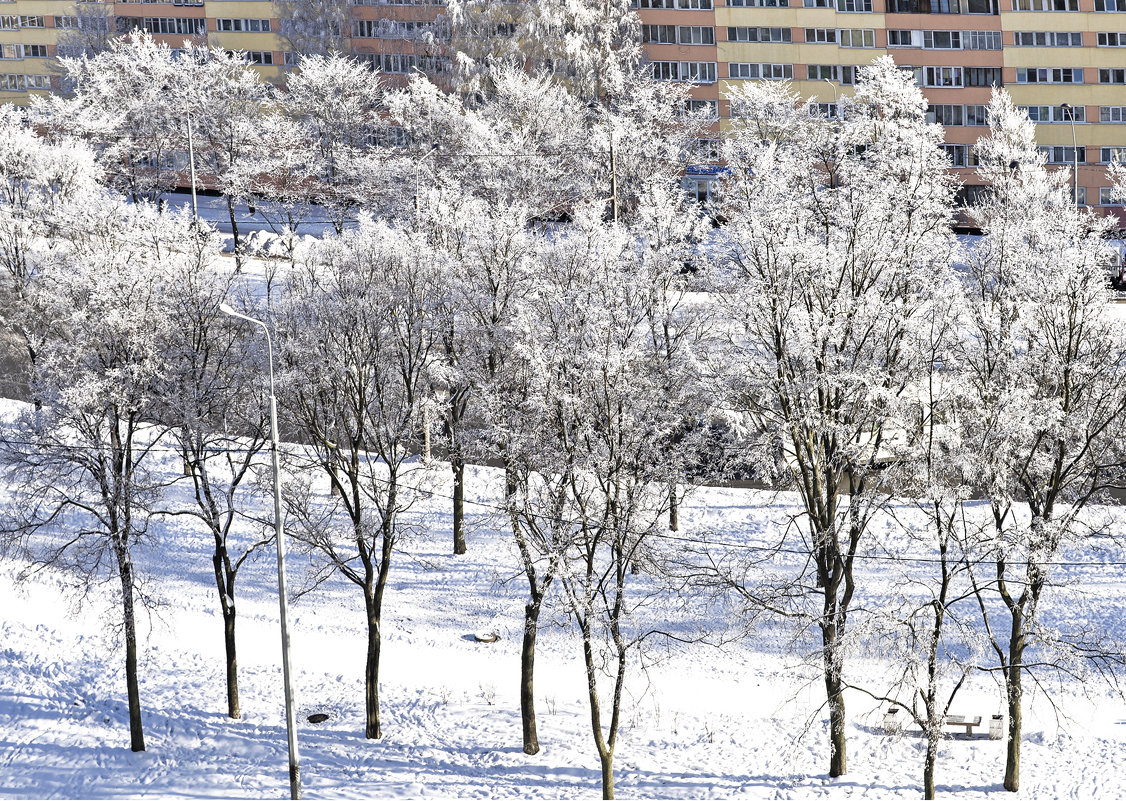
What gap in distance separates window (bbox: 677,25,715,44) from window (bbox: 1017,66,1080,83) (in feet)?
74.6

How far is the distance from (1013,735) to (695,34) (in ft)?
230

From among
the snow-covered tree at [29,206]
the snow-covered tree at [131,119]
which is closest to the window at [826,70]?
the snow-covered tree at [131,119]

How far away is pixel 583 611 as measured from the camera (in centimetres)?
2142

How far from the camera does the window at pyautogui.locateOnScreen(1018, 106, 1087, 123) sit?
3145 inches

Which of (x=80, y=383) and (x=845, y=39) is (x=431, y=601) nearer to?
(x=80, y=383)

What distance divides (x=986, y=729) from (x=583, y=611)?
9.96 metres

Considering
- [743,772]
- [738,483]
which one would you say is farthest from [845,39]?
[743,772]

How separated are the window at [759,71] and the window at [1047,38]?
16.4 metres

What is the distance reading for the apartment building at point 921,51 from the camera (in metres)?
79.9

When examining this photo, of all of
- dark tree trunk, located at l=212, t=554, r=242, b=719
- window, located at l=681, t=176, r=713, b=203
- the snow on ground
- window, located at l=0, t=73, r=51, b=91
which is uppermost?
window, located at l=0, t=73, r=51, b=91

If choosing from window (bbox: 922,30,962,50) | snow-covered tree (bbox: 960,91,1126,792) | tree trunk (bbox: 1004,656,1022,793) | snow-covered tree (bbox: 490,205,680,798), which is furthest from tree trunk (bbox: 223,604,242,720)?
window (bbox: 922,30,962,50)

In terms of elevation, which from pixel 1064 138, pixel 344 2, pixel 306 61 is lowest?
pixel 1064 138

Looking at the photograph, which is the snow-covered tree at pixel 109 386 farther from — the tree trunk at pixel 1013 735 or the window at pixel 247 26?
the window at pixel 247 26

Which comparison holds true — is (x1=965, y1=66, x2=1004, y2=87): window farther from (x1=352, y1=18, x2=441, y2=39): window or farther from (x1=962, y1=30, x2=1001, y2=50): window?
(x1=352, y1=18, x2=441, y2=39): window
